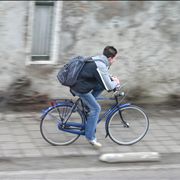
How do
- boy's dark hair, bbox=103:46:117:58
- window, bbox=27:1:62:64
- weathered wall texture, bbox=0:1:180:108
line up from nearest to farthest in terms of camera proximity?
1. boy's dark hair, bbox=103:46:117:58
2. weathered wall texture, bbox=0:1:180:108
3. window, bbox=27:1:62:64

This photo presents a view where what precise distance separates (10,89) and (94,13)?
2047 millimetres

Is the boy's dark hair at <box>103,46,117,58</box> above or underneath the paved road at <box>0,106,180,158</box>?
above

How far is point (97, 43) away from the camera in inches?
411

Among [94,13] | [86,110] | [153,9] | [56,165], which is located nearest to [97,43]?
[94,13]

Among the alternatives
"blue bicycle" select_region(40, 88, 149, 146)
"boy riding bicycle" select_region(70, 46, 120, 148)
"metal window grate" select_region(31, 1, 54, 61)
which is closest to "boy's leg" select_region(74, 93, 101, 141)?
"boy riding bicycle" select_region(70, 46, 120, 148)

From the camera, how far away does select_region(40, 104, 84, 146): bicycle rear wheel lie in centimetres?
888

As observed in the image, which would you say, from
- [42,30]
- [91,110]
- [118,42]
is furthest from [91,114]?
[42,30]

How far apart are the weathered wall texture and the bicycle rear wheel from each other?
1384 mm

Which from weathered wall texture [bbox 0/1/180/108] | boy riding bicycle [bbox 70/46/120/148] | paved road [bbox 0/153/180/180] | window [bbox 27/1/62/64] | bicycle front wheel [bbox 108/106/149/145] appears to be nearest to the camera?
paved road [bbox 0/153/180/180]

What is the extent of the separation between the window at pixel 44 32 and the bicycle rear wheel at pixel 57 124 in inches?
64.9

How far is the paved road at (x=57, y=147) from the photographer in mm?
8648

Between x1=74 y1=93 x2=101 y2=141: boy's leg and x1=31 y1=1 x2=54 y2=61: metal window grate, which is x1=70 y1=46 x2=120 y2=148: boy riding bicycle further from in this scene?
x1=31 y1=1 x2=54 y2=61: metal window grate

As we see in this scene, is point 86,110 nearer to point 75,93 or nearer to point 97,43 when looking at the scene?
point 75,93

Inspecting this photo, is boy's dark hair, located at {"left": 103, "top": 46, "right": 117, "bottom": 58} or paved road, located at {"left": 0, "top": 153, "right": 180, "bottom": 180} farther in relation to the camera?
boy's dark hair, located at {"left": 103, "top": 46, "right": 117, "bottom": 58}
